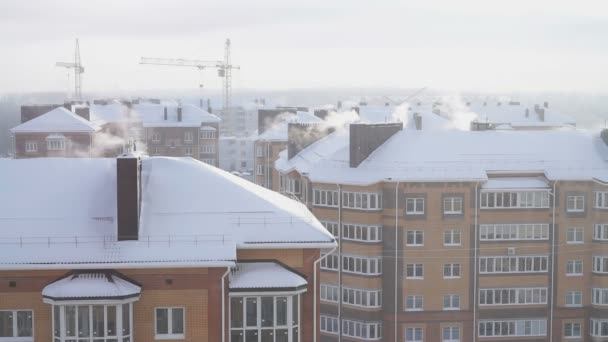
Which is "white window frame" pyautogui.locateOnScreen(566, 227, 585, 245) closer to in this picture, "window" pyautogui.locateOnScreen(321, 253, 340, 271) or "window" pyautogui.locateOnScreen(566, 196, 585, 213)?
"window" pyautogui.locateOnScreen(566, 196, 585, 213)

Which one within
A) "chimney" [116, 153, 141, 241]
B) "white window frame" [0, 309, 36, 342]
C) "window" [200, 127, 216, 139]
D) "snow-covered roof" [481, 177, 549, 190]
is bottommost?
"white window frame" [0, 309, 36, 342]

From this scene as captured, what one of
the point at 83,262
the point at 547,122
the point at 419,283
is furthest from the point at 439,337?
the point at 547,122

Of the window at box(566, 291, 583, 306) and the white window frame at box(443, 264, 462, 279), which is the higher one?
the white window frame at box(443, 264, 462, 279)

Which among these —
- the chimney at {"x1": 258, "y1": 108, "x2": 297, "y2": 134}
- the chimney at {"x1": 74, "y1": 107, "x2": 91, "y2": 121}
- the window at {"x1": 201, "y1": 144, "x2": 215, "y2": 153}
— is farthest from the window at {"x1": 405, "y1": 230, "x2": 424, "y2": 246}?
the window at {"x1": 201, "y1": 144, "x2": 215, "y2": 153}

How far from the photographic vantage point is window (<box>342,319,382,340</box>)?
39.8 m

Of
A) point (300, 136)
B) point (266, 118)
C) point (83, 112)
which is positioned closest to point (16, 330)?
point (300, 136)

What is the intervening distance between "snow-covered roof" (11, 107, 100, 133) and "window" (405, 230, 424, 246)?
32085 mm

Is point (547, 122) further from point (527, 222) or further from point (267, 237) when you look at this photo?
point (267, 237)

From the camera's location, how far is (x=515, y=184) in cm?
3956

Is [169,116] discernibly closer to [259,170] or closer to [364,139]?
[259,170]

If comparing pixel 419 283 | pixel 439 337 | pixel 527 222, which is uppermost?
pixel 527 222

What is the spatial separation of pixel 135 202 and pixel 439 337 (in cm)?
2080

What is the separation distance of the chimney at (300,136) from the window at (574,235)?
1490cm

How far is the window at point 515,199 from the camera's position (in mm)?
39469
